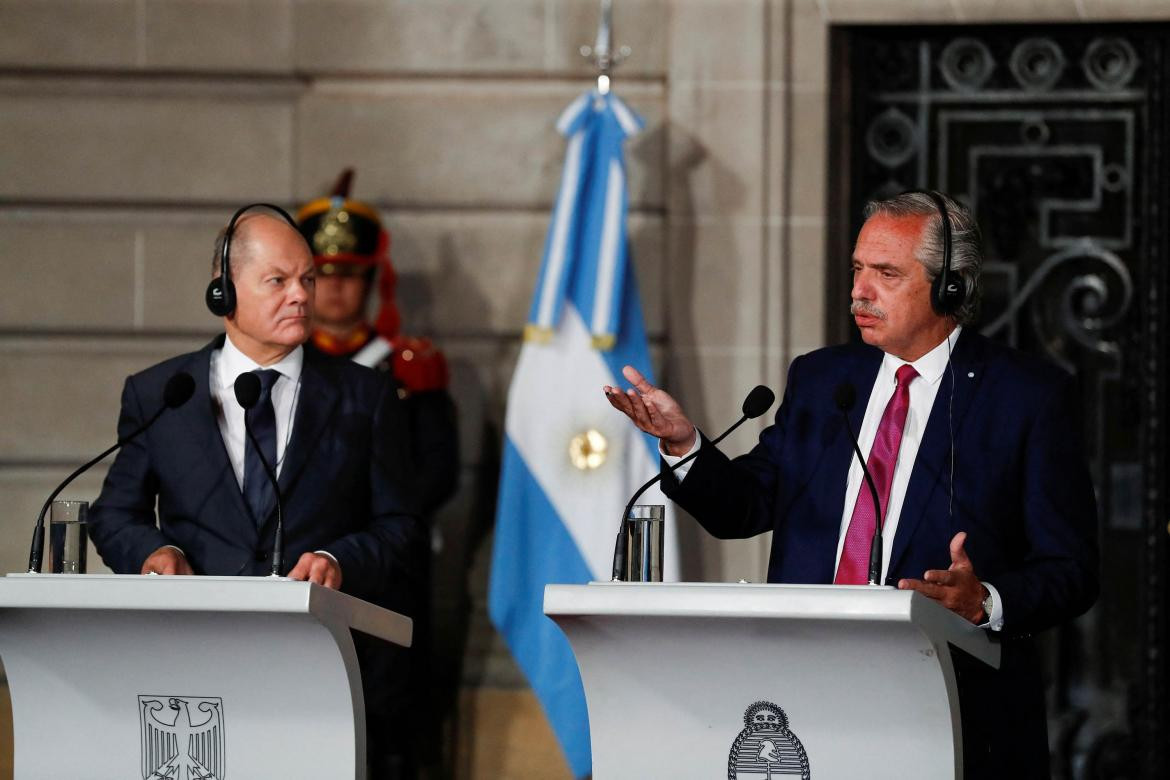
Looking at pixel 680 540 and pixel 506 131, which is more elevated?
pixel 506 131

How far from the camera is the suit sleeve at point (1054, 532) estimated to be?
3334 millimetres

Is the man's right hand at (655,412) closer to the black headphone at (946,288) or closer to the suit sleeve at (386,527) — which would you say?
the black headphone at (946,288)

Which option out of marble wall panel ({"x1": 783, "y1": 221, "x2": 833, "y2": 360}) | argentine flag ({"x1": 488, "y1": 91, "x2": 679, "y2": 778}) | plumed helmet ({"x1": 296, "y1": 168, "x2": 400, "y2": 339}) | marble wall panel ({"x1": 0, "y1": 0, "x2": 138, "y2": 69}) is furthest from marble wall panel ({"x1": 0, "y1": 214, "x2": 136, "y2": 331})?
marble wall panel ({"x1": 783, "y1": 221, "x2": 833, "y2": 360})

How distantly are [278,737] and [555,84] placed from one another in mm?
3895

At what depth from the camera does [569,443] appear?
6070mm

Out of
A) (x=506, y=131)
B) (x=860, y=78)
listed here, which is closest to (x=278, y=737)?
(x=506, y=131)

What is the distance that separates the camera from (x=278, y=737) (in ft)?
10.5

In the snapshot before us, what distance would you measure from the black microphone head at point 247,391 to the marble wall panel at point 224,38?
3364 mm

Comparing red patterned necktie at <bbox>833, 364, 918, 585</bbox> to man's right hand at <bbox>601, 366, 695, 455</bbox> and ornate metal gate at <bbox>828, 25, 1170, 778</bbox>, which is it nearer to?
man's right hand at <bbox>601, 366, 695, 455</bbox>

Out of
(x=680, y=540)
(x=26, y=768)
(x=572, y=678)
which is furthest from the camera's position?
(x=680, y=540)

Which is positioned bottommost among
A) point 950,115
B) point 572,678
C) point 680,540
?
point 572,678

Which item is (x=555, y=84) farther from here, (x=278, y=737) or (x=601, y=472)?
(x=278, y=737)

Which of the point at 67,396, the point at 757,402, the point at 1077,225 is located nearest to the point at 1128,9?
the point at 1077,225

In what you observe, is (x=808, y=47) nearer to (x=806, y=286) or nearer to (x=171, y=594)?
(x=806, y=286)
